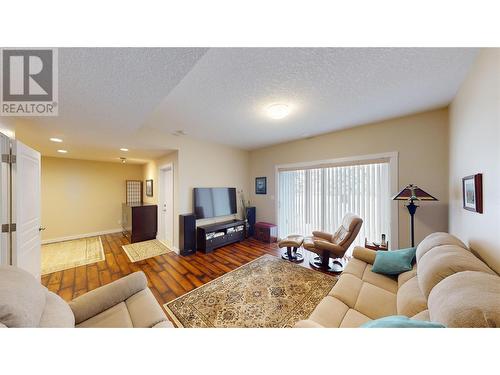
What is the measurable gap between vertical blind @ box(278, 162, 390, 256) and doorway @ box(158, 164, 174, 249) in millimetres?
2633

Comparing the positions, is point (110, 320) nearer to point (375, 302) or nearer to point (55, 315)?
point (55, 315)

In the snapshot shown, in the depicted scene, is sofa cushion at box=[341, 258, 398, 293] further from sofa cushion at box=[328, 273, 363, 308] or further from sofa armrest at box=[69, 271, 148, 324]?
sofa armrest at box=[69, 271, 148, 324]

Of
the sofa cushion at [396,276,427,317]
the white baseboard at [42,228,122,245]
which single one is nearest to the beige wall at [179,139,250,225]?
the white baseboard at [42,228,122,245]

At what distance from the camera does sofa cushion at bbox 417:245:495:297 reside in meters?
1.02

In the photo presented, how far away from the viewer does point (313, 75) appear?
1.54 m

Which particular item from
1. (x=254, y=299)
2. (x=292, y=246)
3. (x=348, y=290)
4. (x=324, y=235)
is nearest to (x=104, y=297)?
(x=254, y=299)

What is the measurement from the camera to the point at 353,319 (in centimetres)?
116

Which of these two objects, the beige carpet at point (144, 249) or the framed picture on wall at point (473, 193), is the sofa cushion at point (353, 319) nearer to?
the framed picture on wall at point (473, 193)

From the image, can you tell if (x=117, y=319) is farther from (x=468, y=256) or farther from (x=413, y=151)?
(x=413, y=151)

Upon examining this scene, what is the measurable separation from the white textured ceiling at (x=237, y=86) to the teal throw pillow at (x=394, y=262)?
5.75ft

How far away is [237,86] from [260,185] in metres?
3.00

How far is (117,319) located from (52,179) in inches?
207

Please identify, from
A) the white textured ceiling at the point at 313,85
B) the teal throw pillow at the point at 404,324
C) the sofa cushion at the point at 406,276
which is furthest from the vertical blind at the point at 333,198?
the teal throw pillow at the point at 404,324
